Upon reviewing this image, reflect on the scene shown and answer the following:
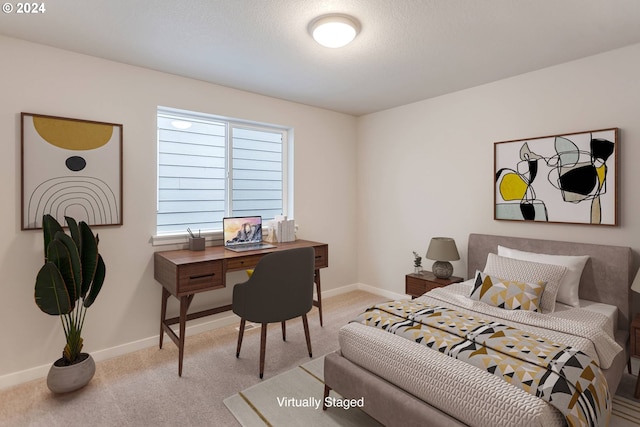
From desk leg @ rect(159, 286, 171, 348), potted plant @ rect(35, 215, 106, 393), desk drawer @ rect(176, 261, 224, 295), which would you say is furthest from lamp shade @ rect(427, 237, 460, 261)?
potted plant @ rect(35, 215, 106, 393)

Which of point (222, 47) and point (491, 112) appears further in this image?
point (491, 112)

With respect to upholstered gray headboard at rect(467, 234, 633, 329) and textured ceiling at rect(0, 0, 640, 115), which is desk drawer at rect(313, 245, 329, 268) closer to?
textured ceiling at rect(0, 0, 640, 115)

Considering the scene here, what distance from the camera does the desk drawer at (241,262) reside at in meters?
2.82

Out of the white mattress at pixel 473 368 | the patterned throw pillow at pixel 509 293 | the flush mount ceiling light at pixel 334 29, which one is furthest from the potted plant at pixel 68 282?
the patterned throw pillow at pixel 509 293

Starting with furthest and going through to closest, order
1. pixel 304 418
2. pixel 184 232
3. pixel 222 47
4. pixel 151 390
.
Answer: pixel 184 232 → pixel 222 47 → pixel 151 390 → pixel 304 418

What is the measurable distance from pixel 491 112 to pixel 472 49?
0.97m

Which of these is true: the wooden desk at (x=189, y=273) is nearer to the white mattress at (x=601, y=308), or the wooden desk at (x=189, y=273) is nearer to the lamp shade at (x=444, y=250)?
the lamp shade at (x=444, y=250)

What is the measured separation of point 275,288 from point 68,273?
137cm

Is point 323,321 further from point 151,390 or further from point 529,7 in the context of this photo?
point 529,7

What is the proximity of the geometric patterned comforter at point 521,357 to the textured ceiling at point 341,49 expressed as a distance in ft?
6.37

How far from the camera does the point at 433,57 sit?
8.96 ft

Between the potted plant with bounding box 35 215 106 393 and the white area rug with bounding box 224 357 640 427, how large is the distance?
3.53 feet

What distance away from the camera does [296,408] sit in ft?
6.93

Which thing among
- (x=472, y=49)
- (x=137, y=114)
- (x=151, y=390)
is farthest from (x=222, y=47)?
(x=151, y=390)
